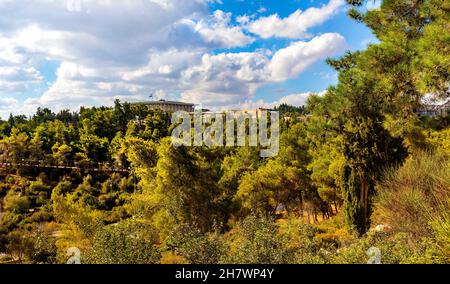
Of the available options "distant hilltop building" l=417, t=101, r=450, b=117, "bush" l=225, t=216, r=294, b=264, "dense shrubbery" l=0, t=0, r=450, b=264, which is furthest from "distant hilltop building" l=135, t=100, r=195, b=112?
"bush" l=225, t=216, r=294, b=264

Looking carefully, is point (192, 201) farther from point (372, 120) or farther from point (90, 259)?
point (90, 259)

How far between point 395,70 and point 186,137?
10394 millimetres

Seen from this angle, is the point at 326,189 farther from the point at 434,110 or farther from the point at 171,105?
the point at 171,105

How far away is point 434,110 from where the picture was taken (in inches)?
331

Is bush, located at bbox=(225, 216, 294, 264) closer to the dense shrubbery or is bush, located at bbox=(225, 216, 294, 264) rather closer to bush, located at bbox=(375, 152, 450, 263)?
the dense shrubbery

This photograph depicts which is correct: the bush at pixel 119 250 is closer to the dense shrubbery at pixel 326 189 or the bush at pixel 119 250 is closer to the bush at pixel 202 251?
the dense shrubbery at pixel 326 189

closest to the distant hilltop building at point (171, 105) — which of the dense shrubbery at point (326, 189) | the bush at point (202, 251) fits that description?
the dense shrubbery at point (326, 189)

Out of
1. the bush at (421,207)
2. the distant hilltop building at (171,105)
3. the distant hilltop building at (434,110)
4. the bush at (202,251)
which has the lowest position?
the bush at (202,251)

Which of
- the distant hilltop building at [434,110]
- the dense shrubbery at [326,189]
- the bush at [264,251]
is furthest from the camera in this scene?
the distant hilltop building at [434,110]

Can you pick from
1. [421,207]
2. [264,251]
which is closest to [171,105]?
[421,207]

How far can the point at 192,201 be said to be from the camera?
15664 millimetres

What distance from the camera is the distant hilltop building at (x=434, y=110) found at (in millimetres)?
8227

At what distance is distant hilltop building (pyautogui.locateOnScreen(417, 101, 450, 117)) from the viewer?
8227 millimetres

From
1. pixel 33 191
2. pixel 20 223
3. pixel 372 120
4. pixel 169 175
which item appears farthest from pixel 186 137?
pixel 33 191
